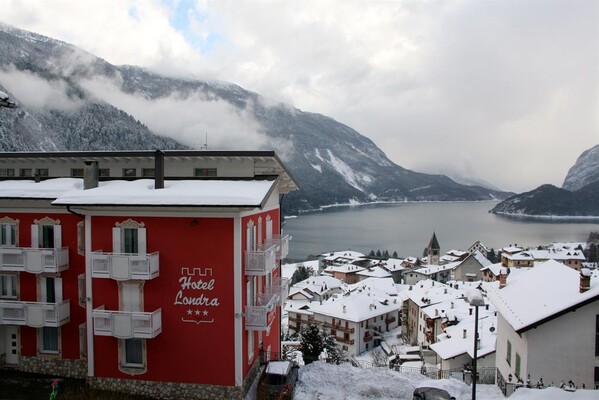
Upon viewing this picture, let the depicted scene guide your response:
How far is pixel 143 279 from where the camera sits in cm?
1497

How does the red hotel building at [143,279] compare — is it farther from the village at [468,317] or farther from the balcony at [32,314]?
the village at [468,317]

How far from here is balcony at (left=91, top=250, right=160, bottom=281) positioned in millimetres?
14945

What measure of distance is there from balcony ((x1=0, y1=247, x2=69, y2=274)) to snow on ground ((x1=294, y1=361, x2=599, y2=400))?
32.7 feet

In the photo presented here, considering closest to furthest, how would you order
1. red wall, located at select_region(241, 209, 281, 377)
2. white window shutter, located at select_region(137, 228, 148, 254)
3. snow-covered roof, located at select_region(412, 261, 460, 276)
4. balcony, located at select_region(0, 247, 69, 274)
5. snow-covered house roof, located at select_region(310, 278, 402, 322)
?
white window shutter, located at select_region(137, 228, 148, 254) < red wall, located at select_region(241, 209, 281, 377) < balcony, located at select_region(0, 247, 69, 274) < snow-covered house roof, located at select_region(310, 278, 402, 322) < snow-covered roof, located at select_region(412, 261, 460, 276)

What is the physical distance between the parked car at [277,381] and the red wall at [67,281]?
23.6 feet

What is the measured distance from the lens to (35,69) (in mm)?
192375

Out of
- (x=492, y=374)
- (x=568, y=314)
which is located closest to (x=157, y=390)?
(x=568, y=314)

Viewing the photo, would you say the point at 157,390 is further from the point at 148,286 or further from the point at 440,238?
the point at 440,238

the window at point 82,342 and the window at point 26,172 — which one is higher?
the window at point 26,172

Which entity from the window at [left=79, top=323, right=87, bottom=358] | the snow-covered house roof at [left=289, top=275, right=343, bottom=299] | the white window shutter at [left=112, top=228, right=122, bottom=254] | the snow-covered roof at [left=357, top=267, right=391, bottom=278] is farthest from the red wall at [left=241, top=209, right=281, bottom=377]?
the snow-covered roof at [left=357, top=267, right=391, bottom=278]

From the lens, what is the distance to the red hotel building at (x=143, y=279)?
1514 centimetres

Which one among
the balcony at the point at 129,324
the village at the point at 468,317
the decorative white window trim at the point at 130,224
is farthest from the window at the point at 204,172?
the village at the point at 468,317

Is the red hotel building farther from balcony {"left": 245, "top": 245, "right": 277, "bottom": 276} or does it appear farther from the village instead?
the village

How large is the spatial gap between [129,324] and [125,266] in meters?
1.90
